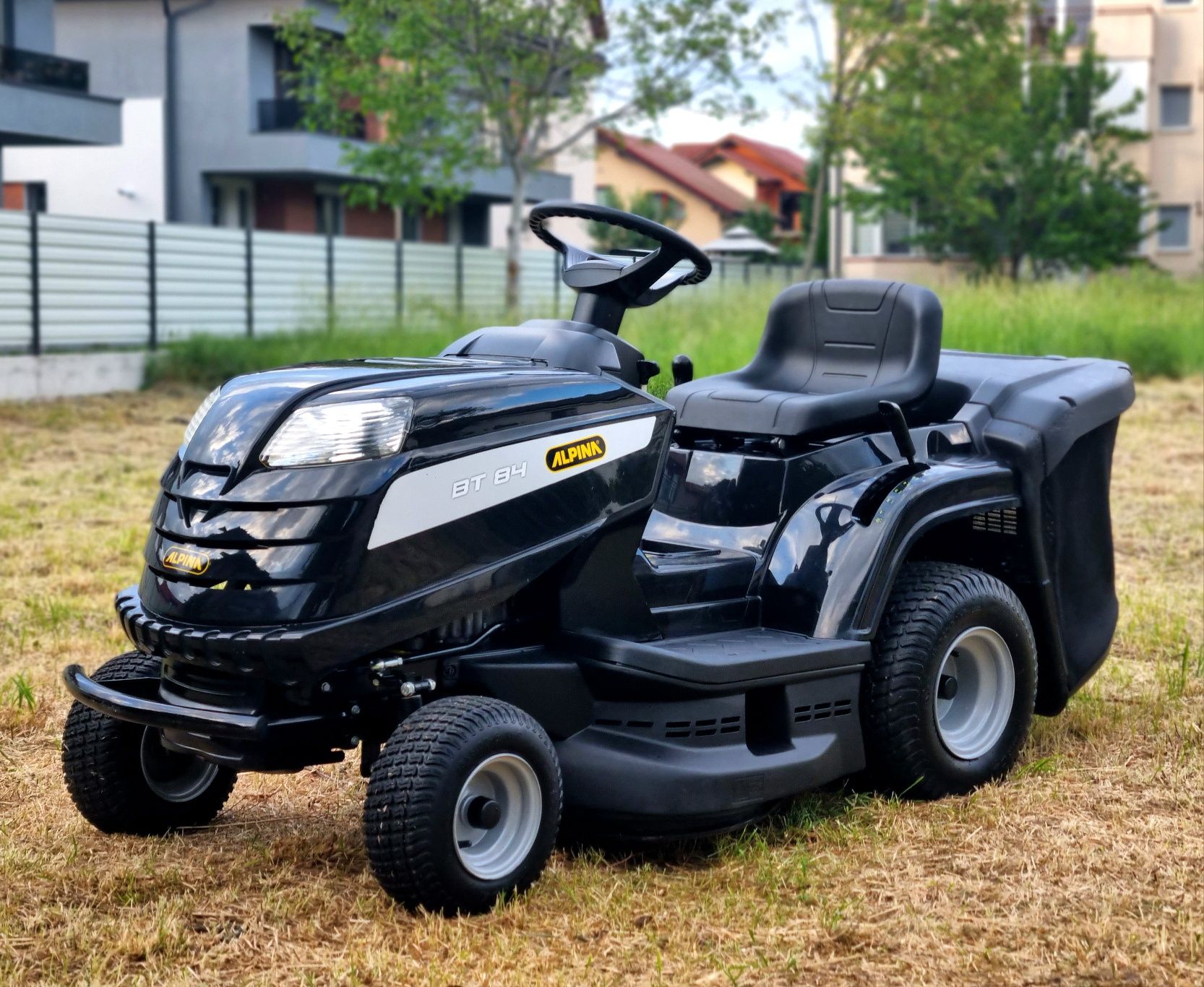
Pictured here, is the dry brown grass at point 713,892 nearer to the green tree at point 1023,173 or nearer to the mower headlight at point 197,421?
the mower headlight at point 197,421

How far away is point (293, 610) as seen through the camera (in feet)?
9.29

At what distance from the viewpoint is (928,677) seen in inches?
144

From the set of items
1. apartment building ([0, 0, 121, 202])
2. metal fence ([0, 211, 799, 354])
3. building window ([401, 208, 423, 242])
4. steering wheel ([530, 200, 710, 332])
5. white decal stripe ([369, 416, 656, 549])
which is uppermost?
apartment building ([0, 0, 121, 202])

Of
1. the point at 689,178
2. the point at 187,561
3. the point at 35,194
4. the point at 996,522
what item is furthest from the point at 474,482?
Result: the point at 689,178

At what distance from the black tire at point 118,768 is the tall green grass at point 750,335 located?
35.5ft

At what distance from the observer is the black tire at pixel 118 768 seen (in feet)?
11.0

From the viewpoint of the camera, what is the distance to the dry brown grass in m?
2.78

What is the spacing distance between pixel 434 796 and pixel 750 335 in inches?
494

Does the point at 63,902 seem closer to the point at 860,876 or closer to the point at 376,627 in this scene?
the point at 376,627

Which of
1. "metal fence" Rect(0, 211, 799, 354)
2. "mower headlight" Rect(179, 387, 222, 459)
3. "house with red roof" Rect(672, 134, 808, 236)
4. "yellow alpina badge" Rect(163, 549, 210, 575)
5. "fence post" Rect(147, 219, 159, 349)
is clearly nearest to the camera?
"yellow alpina badge" Rect(163, 549, 210, 575)

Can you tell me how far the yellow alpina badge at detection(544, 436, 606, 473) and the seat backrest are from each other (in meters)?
0.95

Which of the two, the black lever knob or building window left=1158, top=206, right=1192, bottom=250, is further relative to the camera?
building window left=1158, top=206, right=1192, bottom=250

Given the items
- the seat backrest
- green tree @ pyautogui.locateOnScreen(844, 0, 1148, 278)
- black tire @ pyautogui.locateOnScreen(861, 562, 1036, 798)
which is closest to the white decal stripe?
black tire @ pyautogui.locateOnScreen(861, 562, 1036, 798)

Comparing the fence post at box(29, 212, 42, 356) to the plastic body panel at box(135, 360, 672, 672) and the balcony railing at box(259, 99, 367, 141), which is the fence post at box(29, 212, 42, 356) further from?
the balcony railing at box(259, 99, 367, 141)
